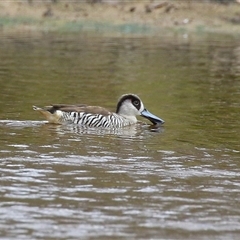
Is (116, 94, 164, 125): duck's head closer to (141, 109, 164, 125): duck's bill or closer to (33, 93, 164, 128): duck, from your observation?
(141, 109, 164, 125): duck's bill

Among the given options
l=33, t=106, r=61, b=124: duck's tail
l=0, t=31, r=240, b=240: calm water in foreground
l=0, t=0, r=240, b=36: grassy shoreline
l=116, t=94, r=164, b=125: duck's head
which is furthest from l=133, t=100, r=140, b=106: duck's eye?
l=0, t=0, r=240, b=36: grassy shoreline

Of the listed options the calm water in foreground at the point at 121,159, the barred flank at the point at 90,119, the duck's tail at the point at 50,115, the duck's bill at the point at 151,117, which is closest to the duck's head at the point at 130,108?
the duck's bill at the point at 151,117

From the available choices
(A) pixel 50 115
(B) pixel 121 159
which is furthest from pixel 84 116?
(B) pixel 121 159

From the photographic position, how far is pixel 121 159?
10828 mm

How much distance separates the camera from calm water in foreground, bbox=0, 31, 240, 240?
7.86 meters

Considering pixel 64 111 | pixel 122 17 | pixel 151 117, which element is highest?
pixel 122 17

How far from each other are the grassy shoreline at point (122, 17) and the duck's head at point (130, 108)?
19.7 meters

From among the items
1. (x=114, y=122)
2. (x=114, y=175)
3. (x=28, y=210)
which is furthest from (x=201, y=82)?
(x=28, y=210)

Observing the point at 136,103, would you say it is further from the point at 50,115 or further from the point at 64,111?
the point at 50,115

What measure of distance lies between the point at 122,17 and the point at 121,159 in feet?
82.6

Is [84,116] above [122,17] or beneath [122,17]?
beneath

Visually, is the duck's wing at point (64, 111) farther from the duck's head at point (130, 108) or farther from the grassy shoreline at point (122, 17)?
the grassy shoreline at point (122, 17)

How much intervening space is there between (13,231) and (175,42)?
79.7 feet

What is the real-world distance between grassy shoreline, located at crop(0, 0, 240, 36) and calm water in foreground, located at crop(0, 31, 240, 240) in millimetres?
11726
